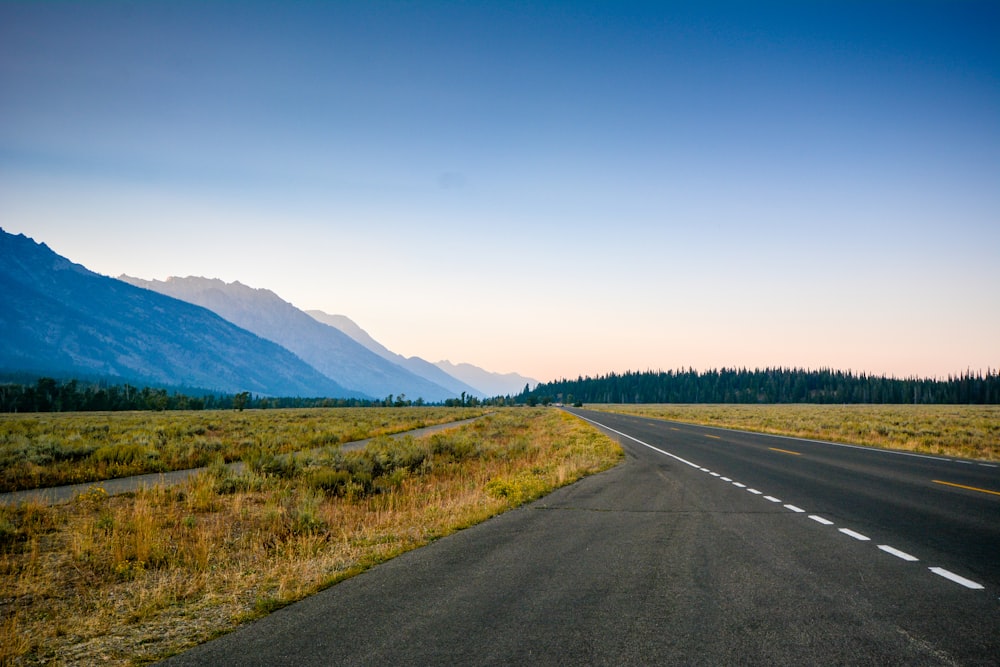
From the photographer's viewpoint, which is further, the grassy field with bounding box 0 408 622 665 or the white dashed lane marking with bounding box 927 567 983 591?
the white dashed lane marking with bounding box 927 567 983 591

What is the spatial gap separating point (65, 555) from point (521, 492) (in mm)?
8101

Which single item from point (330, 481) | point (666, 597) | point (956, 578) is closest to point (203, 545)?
point (330, 481)

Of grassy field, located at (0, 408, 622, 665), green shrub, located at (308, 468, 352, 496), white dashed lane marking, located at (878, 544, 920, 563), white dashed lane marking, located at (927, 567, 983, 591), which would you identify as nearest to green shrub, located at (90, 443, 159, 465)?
grassy field, located at (0, 408, 622, 665)

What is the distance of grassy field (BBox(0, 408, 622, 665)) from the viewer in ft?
18.0

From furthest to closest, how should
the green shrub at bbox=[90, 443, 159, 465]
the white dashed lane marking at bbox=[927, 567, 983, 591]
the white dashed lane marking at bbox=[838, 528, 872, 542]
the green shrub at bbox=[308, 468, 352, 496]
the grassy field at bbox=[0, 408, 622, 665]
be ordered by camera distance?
the green shrub at bbox=[90, 443, 159, 465]
the green shrub at bbox=[308, 468, 352, 496]
the white dashed lane marking at bbox=[838, 528, 872, 542]
the white dashed lane marking at bbox=[927, 567, 983, 591]
the grassy field at bbox=[0, 408, 622, 665]

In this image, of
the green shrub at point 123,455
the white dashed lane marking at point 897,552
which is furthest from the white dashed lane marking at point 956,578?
the green shrub at point 123,455

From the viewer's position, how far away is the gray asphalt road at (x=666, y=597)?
4387mm

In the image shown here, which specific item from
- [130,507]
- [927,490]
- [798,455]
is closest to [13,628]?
[130,507]

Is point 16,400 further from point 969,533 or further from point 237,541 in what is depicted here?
point 969,533

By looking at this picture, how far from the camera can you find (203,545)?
28.8 feet

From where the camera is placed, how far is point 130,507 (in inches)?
482

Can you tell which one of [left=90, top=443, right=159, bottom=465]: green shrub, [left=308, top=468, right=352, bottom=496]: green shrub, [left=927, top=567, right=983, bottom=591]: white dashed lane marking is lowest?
[left=90, top=443, right=159, bottom=465]: green shrub

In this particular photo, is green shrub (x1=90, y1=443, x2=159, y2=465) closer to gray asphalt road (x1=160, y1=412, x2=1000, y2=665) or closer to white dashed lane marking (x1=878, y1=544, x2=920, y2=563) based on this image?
gray asphalt road (x1=160, y1=412, x2=1000, y2=665)

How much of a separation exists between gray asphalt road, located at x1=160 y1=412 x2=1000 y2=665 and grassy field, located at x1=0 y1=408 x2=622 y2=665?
2.35ft
